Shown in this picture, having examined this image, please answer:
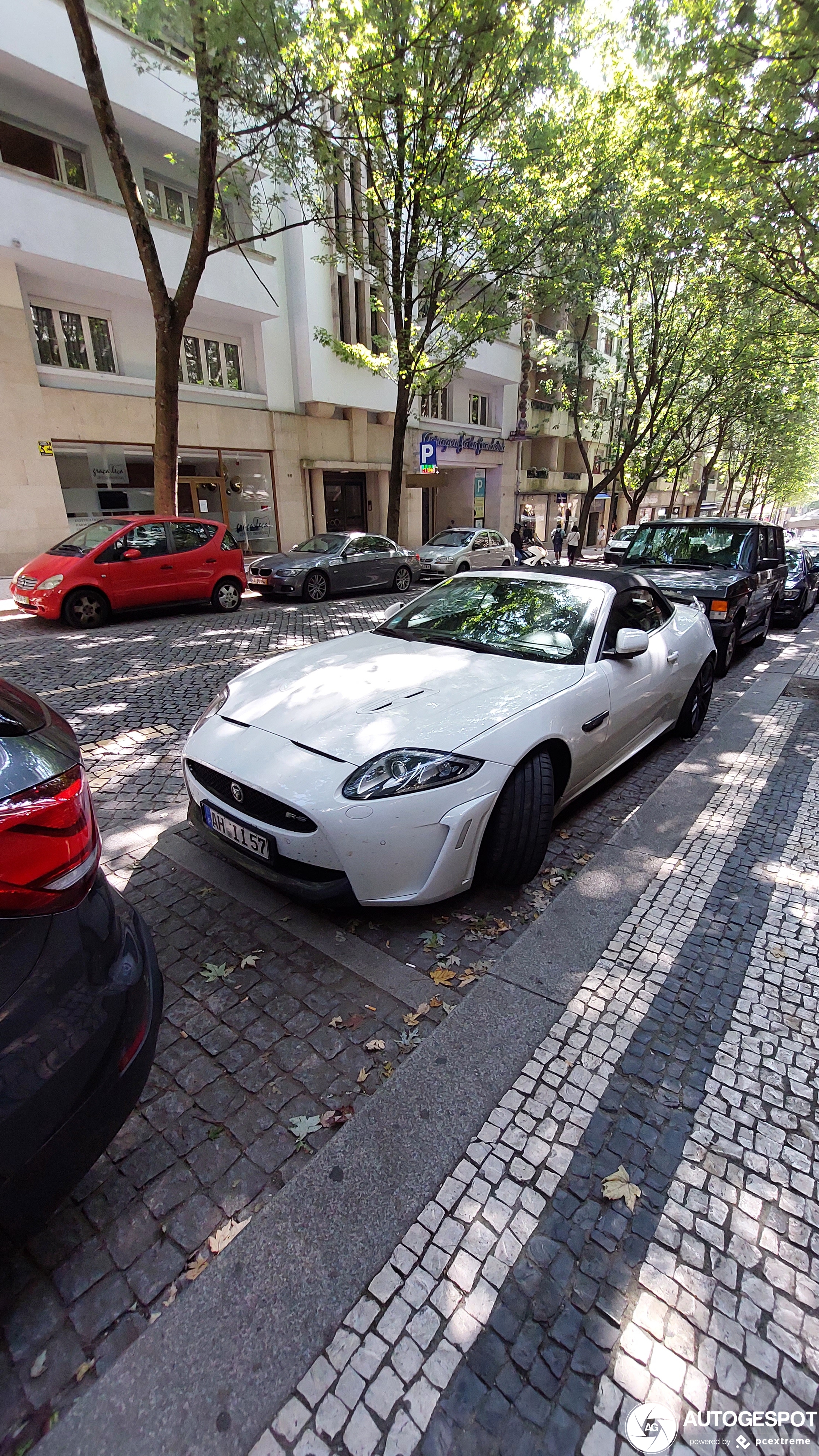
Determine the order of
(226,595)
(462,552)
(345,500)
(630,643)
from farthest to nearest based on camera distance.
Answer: (345,500), (462,552), (226,595), (630,643)

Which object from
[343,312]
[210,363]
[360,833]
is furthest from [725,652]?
[343,312]

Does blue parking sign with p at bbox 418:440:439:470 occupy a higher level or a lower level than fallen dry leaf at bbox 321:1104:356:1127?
higher

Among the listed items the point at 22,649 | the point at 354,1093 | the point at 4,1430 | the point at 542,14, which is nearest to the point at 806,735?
the point at 354,1093

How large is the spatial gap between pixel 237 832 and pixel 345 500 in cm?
2291

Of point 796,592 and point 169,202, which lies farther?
point 169,202

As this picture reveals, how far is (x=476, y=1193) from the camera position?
5.95 feet

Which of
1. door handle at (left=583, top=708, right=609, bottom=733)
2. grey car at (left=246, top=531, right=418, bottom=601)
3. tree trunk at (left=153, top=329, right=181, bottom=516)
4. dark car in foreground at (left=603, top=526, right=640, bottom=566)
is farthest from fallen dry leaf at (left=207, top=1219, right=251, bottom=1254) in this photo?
grey car at (left=246, top=531, right=418, bottom=601)

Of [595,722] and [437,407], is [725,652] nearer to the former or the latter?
[595,722]

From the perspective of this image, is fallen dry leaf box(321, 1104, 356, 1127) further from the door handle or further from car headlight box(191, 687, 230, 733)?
the door handle

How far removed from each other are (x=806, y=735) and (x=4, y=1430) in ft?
21.0

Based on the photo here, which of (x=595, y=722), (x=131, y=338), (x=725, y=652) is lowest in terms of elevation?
(x=725, y=652)

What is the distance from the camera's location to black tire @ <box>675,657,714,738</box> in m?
5.41

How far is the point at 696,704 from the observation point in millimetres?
5539

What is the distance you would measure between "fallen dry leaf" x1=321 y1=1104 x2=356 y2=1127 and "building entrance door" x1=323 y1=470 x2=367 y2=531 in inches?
883
